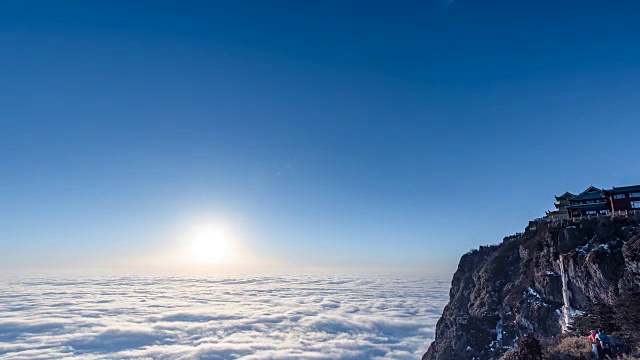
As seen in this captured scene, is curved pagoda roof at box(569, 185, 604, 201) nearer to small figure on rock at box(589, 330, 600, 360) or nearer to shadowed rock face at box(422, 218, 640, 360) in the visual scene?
shadowed rock face at box(422, 218, 640, 360)

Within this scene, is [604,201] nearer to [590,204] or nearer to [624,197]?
[590,204]

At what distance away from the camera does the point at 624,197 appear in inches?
2025

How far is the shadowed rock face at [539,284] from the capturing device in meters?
38.6

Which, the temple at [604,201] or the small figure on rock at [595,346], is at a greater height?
the temple at [604,201]

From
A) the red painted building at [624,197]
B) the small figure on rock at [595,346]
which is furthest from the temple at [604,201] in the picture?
the small figure on rock at [595,346]

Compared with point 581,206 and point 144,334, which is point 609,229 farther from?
point 144,334

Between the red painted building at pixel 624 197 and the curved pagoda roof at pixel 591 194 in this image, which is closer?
the red painted building at pixel 624 197

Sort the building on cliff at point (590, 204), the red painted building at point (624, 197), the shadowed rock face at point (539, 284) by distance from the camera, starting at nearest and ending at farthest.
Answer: the shadowed rock face at point (539, 284) < the red painted building at point (624, 197) < the building on cliff at point (590, 204)

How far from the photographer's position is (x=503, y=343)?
50.7 meters

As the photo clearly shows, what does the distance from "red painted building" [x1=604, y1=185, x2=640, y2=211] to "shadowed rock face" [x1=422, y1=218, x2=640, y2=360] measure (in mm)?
9793

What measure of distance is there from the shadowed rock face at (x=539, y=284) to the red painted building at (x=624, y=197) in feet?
32.1

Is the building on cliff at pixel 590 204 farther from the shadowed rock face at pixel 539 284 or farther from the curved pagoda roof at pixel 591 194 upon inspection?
the shadowed rock face at pixel 539 284

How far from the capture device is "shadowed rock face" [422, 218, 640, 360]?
38625 millimetres

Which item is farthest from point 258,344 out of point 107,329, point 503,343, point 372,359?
point 503,343
